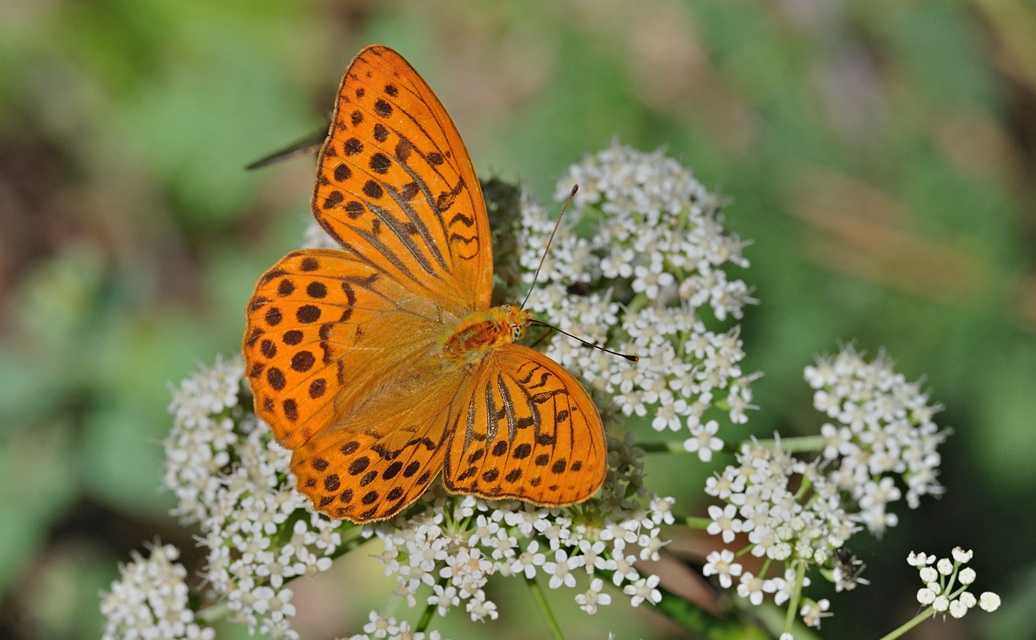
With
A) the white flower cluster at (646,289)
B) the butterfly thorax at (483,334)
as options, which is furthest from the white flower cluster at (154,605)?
the white flower cluster at (646,289)

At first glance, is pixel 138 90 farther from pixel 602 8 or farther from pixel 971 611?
pixel 971 611

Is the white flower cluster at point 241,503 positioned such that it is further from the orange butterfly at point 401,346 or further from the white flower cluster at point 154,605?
the orange butterfly at point 401,346

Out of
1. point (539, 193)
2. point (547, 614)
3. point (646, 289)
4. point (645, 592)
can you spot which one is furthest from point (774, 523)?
point (539, 193)

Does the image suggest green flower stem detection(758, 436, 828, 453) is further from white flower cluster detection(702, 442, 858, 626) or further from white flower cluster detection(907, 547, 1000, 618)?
white flower cluster detection(907, 547, 1000, 618)

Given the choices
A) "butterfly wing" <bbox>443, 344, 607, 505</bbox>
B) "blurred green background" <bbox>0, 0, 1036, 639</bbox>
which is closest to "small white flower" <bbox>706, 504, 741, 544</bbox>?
"butterfly wing" <bbox>443, 344, 607, 505</bbox>

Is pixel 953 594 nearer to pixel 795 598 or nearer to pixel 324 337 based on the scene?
pixel 795 598
